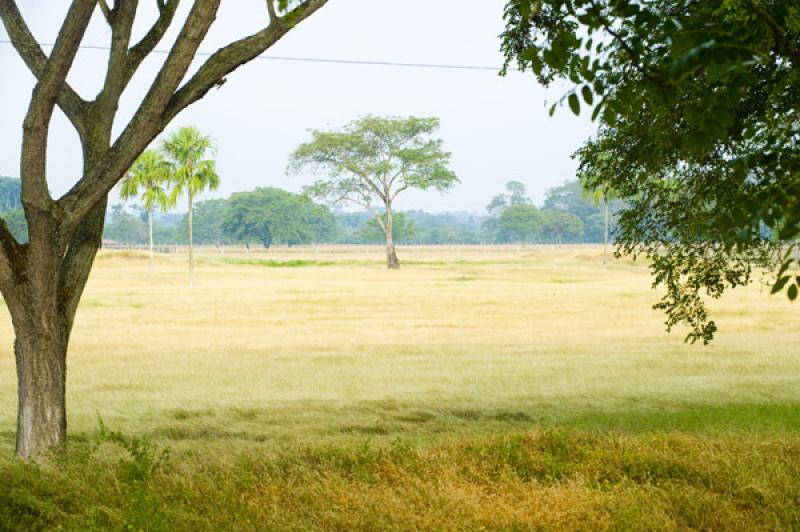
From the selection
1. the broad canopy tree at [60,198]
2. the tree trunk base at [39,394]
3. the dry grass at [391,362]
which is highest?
the broad canopy tree at [60,198]

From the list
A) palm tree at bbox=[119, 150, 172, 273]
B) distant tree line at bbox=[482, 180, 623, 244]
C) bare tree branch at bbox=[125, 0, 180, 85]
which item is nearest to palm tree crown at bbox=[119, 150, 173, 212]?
palm tree at bbox=[119, 150, 172, 273]

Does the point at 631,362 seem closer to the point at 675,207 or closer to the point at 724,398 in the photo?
the point at 724,398

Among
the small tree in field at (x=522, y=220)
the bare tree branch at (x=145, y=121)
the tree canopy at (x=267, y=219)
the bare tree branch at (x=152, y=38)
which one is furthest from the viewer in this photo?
the small tree in field at (x=522, y=220)

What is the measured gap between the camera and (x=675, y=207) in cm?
1167

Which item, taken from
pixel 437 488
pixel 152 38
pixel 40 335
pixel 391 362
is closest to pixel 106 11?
pixel 152 38

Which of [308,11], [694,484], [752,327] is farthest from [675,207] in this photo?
[752,327]

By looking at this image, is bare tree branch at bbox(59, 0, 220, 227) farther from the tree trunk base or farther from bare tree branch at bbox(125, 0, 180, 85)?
the tree trunk base

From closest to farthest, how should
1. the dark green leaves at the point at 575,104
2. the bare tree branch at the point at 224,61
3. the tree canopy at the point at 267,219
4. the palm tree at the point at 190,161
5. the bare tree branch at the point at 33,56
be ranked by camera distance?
the dark green leaves at the point at 575,104 → the bare tree branch at the point at 224,61 → the bare tree branch at the point at 33,56 → the palm tree at the point at 190,161 → the tree canopy at the point at 267,219

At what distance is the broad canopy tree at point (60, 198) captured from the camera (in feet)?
27.7

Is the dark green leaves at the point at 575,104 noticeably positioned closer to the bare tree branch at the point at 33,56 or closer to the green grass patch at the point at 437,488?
the green grass patch at the point at 437,488

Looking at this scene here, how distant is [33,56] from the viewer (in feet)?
30.0

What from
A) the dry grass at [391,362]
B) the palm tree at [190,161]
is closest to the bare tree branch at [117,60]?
the dry grass at [391,362]

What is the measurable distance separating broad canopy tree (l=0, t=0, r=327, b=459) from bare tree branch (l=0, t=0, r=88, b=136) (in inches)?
11.8

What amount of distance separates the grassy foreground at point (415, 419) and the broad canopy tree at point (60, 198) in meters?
0.81
